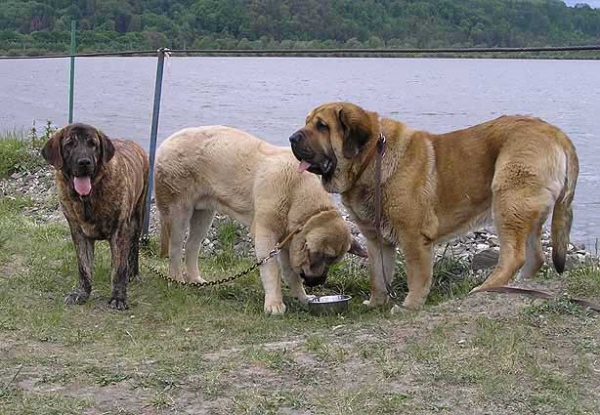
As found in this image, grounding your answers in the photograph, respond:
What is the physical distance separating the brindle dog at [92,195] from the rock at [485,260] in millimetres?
3516

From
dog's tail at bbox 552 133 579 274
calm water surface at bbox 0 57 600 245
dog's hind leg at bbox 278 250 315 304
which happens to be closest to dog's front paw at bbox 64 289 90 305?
dog's hind leg at bbox 278 250 315 304

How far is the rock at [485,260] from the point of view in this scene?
8.84 metres

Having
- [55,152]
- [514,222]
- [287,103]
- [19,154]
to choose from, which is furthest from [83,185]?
[287,103]

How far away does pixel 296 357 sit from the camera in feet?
16.7

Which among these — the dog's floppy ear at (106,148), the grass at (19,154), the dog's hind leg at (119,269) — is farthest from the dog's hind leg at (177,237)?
the grass at (19,154)

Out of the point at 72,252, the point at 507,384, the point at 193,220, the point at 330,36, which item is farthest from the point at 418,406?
the point at 330,36

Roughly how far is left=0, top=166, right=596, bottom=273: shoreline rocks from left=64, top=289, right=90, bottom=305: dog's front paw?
2.95 metres

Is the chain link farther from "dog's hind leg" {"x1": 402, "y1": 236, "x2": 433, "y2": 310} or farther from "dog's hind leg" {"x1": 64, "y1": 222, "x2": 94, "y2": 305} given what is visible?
"dog's hind leg" {"x1": 402, "y1": 236, "x2": 433, "y2": 310}

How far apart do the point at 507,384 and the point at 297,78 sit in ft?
130

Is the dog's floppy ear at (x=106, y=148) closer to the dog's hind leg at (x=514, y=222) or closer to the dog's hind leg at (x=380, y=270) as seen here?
the dog's hind leg at (x=380, y=270)

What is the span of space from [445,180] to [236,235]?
13.3 feet

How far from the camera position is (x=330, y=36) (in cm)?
3372

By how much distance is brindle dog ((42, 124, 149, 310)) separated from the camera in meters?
6.88

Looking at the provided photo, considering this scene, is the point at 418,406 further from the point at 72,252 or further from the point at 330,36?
the point at 330,36
